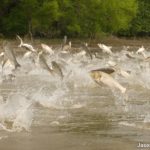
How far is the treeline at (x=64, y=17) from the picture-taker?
54.2 m

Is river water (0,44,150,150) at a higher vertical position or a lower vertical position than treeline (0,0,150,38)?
lower

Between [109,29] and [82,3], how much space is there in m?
4.19

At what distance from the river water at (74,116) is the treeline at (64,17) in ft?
116

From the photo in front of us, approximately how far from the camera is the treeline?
178ft

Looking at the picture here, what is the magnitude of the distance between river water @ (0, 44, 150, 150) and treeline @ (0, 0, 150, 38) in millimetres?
35419

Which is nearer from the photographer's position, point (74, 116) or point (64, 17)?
point (74, 116)

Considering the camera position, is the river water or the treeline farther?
the treeline

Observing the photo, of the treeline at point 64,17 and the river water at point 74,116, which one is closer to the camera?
the river water at point 74,116

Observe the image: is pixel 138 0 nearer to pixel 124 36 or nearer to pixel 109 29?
pixel 124 36

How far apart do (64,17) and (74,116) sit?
43201 mm

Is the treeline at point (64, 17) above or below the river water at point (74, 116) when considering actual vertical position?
above

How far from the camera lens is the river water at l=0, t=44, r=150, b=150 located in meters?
10.8

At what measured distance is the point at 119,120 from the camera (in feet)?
41.9

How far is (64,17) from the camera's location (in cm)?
5603
